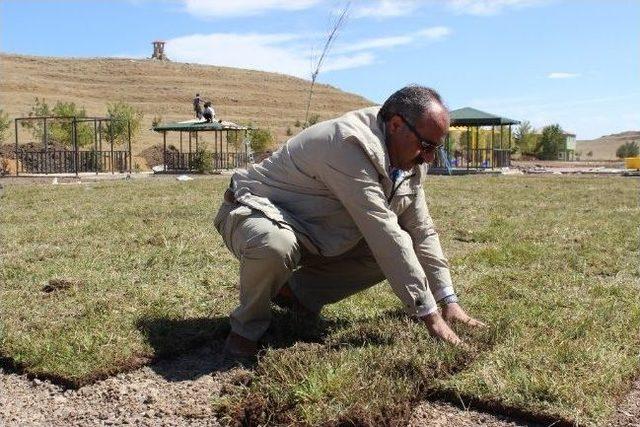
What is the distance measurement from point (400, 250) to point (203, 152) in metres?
24.9

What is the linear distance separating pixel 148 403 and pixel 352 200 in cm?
110

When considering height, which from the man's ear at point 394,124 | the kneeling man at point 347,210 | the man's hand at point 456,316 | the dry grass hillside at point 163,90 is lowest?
the man's hand at point 456,316

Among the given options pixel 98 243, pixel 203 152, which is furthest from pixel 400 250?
pixel 203 152

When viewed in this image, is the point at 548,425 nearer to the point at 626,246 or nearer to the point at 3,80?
the point at 626,246

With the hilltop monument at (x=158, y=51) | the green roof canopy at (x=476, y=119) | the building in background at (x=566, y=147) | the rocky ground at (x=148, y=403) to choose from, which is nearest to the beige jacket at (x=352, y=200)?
the rocky ground at (x=148, y=403)

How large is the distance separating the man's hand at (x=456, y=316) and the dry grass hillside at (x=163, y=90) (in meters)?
57.2

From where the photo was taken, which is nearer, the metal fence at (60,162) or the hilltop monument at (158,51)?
the metal fence at (60,162)

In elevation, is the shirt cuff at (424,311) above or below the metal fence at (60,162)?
below

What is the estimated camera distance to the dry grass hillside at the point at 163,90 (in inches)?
2817

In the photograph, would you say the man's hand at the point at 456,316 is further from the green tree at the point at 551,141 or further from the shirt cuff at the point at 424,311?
the green tree at the point at 551,141

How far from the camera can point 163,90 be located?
8294 centimetres

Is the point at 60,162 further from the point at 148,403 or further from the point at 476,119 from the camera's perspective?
the point at 148,403

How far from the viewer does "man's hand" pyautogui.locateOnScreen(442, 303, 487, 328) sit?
342 centimetres

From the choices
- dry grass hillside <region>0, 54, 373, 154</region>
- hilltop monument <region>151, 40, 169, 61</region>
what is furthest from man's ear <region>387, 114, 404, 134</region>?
hilltop monument <region>151, 40, 169, 61</region>
